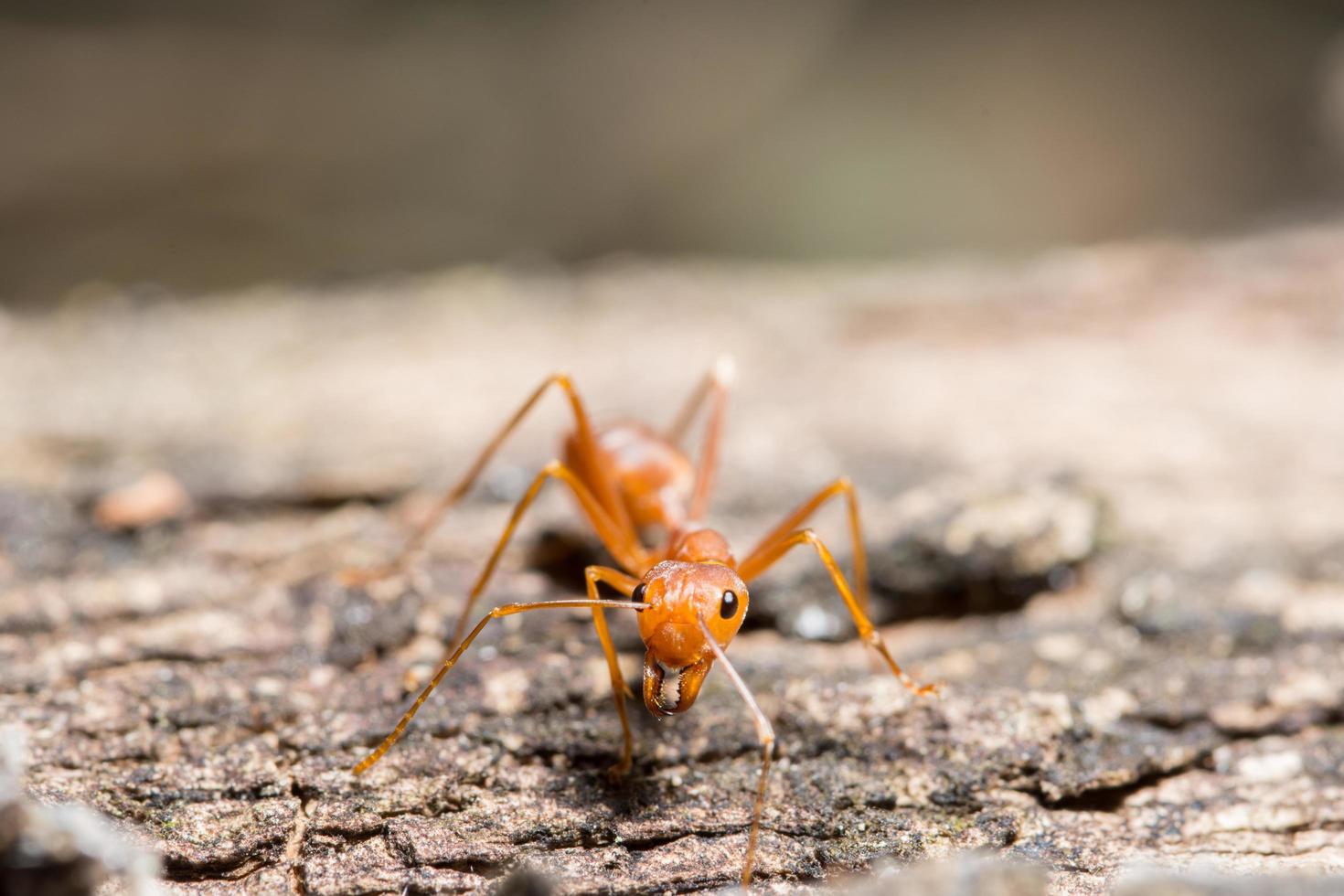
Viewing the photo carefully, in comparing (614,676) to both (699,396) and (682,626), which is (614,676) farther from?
(699,396)

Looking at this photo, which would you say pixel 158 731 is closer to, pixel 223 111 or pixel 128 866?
pixel 128 866

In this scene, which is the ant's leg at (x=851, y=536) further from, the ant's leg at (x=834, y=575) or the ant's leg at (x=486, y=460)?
the ant's leg at (x=486, y=460)

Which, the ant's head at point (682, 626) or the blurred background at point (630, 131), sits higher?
the blurred background at point (630, 131)

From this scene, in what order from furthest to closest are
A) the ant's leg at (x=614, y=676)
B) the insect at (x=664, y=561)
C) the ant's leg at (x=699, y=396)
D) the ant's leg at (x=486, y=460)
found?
the ant's leg at (x=699, y=396) < the ant's leg at (x=486, y=460) < the ant's leg at (x=614, y=676) < the insect at (x=664, y=561)

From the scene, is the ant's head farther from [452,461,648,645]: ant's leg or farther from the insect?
[452,461,648,645]: ant's leg

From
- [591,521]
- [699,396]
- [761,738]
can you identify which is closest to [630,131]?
[699,396]

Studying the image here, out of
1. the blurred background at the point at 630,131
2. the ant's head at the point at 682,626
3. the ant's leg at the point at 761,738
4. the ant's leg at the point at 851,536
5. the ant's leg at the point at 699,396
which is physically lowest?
→ the ant's leg at the point at 761,738

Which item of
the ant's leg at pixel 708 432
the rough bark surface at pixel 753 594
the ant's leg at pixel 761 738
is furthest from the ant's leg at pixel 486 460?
the ant's leg at pixel 761 738
